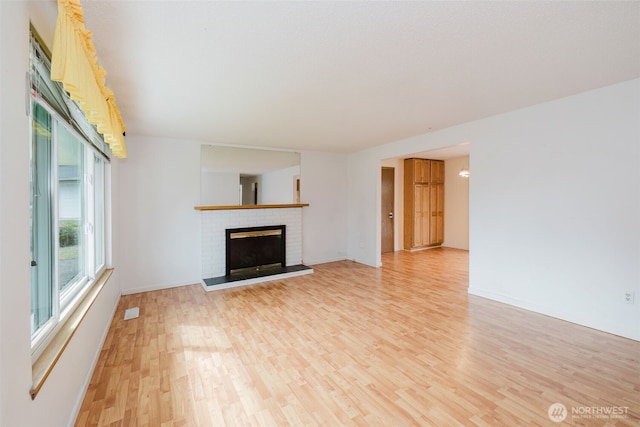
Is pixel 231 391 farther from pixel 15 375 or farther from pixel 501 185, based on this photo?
pixel 501 185

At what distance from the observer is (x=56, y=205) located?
1.78 metres

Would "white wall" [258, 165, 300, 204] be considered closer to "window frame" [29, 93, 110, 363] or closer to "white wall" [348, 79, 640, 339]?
"window frame" [29, 93, 110, 363]

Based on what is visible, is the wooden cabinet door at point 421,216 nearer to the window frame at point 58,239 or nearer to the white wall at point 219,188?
the white wall at point 219,188

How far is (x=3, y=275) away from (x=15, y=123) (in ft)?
1.88

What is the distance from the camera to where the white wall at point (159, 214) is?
424cm

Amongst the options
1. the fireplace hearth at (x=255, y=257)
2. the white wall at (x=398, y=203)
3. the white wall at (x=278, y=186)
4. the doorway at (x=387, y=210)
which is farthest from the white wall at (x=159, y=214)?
the white wall at (x=398, y=203)

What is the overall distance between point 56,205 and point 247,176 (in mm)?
3438

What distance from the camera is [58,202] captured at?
182 centimetres

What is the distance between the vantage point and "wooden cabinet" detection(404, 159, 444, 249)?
7.35m

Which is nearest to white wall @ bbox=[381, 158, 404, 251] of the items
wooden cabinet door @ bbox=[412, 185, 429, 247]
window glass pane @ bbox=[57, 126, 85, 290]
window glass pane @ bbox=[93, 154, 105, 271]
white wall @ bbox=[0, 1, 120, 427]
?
wooden cabinet door @ bbox=[412, 185, 429, 247]

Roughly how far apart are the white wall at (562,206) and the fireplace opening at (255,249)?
325 cm

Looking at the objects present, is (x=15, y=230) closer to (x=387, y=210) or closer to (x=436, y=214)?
(x=387, y=210)

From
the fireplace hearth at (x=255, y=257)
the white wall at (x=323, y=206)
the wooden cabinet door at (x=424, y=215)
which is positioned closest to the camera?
the fireplace hearth at (x=255, y=257)

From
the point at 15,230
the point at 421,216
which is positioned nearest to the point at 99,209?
the point at 15,230
